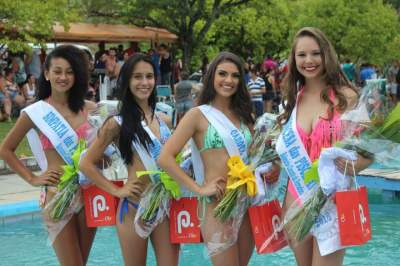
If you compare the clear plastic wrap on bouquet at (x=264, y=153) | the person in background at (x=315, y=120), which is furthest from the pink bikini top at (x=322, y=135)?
the clear plastic wrap on bouquet at (x=264, y=153)

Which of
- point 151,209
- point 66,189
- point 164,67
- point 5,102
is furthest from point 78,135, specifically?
point 164,67

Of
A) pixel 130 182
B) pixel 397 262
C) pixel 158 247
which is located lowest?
pixel 397 262

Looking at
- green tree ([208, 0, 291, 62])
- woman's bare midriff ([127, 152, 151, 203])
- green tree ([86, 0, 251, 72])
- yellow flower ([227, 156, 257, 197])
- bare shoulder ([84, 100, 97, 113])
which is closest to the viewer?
yellow flower ([227, 156, 257, 197])

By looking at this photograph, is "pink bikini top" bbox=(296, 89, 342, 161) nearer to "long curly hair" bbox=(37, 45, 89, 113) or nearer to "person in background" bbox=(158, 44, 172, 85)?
"long curly hair" bbox=(37, 45, 89, 113)

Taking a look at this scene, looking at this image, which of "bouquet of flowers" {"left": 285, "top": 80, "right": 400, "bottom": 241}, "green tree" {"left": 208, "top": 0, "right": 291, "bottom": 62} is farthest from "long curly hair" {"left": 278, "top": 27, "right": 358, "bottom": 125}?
"green tree" {"left": 208, "top": 0, "right": 291, "bottom": 62}

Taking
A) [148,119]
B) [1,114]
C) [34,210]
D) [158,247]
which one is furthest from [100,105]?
[1,114]

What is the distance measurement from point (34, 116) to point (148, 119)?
2.13 ft

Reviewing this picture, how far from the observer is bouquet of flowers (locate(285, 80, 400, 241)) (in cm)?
287

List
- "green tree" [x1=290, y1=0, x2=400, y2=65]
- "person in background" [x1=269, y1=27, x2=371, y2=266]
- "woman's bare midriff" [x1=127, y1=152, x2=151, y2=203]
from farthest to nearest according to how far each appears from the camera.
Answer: "green tree" [x1=290, y1=0, x2=400, y2=65] → "woman's bare midriff" [x1=127, y1=152, x2=151, y2=203] → "person in background" [x1=269, y1=27, x2=371, y2=266]

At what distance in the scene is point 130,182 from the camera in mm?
3457

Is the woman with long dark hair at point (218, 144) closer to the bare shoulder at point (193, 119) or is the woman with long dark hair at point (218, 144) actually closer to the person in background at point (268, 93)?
the bare shoulder at point (193, 119)

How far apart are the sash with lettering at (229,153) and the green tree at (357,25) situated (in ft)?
72.0

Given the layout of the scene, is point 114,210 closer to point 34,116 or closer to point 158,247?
point 158,247

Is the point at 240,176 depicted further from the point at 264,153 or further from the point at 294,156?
the point at 294,156
